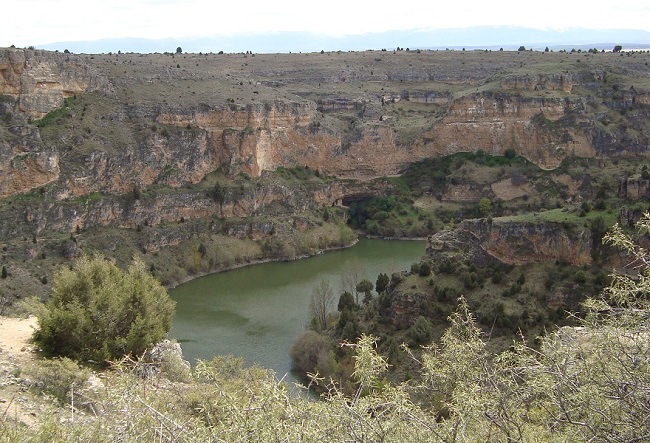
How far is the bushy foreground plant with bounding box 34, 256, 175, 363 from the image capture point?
16484 millimetres

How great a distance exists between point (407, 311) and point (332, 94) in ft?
142

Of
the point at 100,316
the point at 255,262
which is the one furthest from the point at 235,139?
the point at 100,316

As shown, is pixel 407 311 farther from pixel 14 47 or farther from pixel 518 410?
pixel 14 47

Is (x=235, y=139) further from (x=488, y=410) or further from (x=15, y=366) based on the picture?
(x=488, y=410)

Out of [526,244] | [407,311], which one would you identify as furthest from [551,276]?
[407,311]

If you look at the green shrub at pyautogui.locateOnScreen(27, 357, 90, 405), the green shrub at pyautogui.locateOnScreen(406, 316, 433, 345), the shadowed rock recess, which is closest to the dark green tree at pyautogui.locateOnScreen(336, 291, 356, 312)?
the green shrub at pyautogui.locateOnScreen(406, 316, 433, 345)

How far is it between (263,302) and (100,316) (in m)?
23.4

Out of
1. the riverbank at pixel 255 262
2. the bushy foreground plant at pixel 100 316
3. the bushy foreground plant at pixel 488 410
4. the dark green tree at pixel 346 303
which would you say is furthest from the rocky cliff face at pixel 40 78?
the bushy foreground plant at pixel 488 410

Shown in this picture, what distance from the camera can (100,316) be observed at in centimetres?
1691

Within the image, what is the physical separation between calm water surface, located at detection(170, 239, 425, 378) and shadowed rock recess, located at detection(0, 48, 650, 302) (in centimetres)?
230

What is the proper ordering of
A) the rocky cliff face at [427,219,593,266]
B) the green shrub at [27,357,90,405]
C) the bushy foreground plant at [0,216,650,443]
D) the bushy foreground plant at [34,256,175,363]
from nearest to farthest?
the bushy foreground plant at [0,216,650,443], the green shrub at [27,357,90,405], the bushy foreground plant at [34,256,175,363], the rocky cliff face at [427,219,593,266]

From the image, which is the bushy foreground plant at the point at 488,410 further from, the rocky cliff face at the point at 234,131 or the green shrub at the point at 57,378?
the rocky cliff face at the point at 234,131

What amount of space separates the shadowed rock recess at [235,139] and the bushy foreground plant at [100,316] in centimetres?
1740

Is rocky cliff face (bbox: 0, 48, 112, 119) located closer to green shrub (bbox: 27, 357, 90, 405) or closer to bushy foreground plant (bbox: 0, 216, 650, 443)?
green shrub (bbox: 27, 357, 90, 405)
